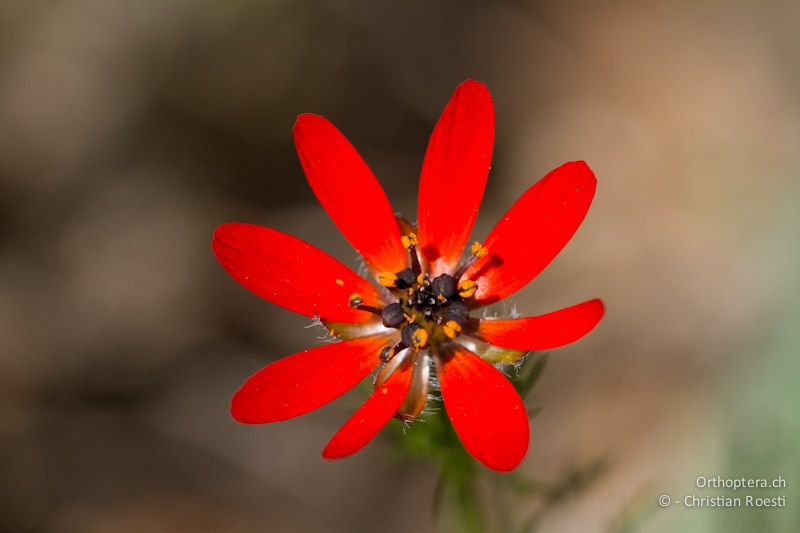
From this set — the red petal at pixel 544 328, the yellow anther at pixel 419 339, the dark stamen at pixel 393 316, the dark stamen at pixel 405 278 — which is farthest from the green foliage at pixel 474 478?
the dark stamen at pixel 405 278

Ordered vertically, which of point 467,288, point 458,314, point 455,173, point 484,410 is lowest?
point 484,410

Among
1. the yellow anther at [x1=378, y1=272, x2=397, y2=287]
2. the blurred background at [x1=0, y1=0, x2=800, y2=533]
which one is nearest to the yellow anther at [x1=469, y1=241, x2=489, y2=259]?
the yellow anther at [x1=378, y1=272, x2=397, y2=287]

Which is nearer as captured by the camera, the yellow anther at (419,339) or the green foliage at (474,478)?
the yellow anther at (419,339)

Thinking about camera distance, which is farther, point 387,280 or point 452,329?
point 387,280

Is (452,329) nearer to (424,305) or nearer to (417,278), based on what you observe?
(424,305)

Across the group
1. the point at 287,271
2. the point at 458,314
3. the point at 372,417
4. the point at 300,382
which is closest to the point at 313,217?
the point at 287,271

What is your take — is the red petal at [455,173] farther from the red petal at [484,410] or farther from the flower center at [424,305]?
the red petal at [484,410]

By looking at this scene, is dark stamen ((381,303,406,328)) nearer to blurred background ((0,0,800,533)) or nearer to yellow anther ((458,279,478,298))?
yellow anther ((458,279,478,298))
